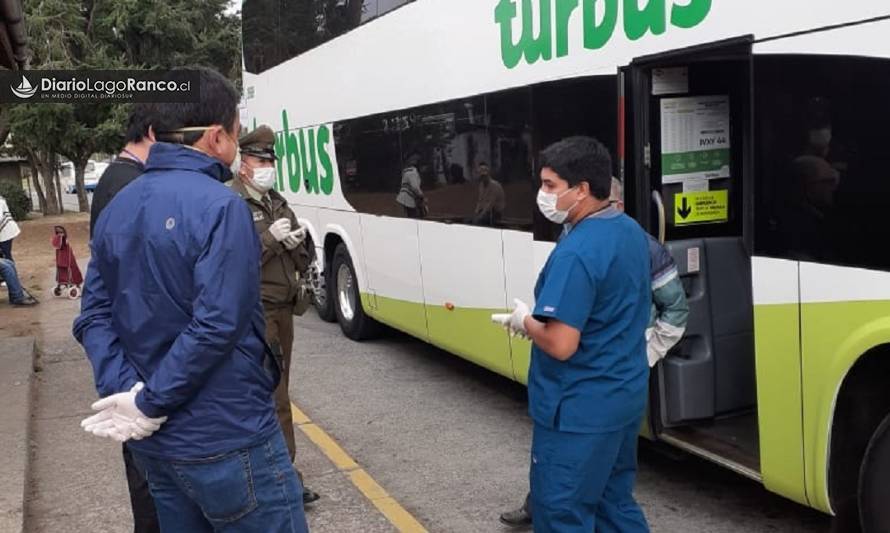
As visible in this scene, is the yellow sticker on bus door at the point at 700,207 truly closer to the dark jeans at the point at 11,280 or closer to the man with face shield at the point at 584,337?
the man with face shield at the point at 584,337

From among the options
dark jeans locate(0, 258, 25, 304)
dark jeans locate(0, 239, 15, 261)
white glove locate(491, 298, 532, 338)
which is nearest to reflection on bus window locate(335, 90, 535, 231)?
white glove locate(491, 298, 532, 338)

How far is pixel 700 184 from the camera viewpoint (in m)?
4.71

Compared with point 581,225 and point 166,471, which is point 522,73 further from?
point 166,471

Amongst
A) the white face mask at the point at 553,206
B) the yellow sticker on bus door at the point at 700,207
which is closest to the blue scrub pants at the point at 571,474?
the white face mask at the point at 553,206

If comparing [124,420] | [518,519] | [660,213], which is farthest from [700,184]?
[124,420]

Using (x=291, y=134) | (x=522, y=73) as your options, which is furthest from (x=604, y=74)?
(x=291, y=134)

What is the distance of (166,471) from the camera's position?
2502mm

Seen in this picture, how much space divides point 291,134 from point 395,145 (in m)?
3.25

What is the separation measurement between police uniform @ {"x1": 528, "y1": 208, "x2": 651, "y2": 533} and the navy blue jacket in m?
1.11

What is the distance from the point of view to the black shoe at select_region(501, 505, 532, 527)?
4.45m

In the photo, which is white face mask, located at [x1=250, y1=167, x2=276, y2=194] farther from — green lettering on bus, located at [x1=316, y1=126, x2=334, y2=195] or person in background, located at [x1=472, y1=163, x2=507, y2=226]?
green lettering on bus, located at [x1=316, y1=126, x2=334, y2=195]

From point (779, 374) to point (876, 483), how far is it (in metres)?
0.58

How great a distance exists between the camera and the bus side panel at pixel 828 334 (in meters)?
3.24

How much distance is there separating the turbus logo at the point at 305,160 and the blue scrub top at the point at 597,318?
6217 millimetres
